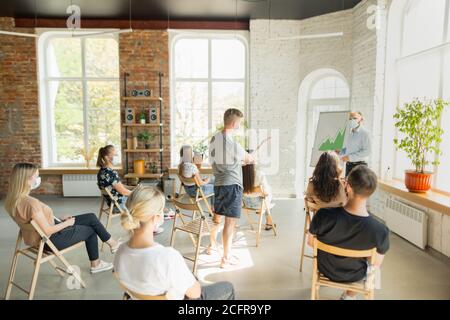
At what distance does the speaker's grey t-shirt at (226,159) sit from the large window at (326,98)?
3.69m

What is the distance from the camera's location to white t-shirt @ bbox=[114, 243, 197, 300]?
1.70 m

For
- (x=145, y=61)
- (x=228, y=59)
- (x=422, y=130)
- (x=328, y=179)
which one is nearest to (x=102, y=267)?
(x=328, y=179)

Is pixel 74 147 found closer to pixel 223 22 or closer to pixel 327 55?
pixel 223 22

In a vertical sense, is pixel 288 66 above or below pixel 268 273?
above

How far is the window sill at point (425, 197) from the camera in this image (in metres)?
3.65

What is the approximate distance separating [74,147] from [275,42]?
16.0 feet

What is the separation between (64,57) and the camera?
714cm

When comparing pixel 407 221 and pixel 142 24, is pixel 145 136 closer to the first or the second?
pixel 142 24

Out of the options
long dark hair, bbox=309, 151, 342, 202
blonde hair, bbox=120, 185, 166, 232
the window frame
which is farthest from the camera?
the window frame

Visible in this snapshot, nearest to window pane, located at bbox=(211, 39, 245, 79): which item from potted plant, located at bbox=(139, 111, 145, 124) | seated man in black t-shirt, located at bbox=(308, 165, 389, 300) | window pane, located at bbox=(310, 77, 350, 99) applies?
window pane, located at bbox=(310, 77, 350, 99)

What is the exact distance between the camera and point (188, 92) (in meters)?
7.31

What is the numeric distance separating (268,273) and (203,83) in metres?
4.92

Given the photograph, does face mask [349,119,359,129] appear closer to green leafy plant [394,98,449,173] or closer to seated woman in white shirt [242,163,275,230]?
green leafy plant [394,98,449,173]

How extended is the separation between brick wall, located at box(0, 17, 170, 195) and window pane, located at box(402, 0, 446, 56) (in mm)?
4394
